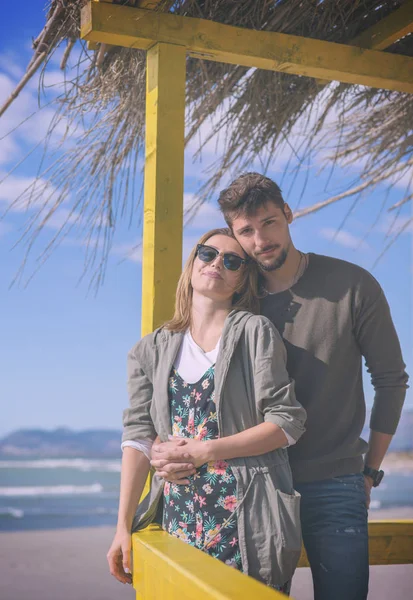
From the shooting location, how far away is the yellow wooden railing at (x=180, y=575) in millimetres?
1557

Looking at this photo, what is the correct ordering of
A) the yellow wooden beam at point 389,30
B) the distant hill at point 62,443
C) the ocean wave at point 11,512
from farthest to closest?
the distant hill at point 62,443
the ocean wave at point 11,512
the yellow wooden beam at point 389,30

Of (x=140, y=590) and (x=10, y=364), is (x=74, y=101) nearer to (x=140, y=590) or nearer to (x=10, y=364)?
(x=140, y=590)

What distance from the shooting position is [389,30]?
10.0 ft

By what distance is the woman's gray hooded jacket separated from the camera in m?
2.07

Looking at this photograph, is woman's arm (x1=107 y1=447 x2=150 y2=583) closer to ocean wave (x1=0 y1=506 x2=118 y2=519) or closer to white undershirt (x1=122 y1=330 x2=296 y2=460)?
white undershirt (x1=122 y1=330 x2=296 y2=460)

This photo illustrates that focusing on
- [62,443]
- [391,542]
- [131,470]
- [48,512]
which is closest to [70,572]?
[48,512]

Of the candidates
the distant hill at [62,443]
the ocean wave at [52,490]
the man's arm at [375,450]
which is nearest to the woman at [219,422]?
the man's arm at [375,450]

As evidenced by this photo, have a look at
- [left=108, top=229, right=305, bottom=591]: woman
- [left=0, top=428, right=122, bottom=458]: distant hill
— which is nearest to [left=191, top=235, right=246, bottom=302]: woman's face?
[left=108, top=229, right=305, bottom=591]: woman

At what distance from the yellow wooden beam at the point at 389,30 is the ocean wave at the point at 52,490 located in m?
19.1

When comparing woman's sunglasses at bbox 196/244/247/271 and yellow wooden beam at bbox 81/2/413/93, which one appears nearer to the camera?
woman's sunglasses at bbox 196/244/247/271

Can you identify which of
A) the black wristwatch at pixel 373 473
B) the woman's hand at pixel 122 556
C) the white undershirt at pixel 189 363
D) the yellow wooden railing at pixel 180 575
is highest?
the white undershirt at pixel 189 363

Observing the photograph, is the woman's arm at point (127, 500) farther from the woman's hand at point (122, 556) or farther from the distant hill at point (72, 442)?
the distant hill at point (72, 442)

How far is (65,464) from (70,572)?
14.1m

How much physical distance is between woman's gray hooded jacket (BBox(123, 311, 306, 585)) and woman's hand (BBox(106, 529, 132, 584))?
0.64ft
